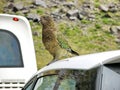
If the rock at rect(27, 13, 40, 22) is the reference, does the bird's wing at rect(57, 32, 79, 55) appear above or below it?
below

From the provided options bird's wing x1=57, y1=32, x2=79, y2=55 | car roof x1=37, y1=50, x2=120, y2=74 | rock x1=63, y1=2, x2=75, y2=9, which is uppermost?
rock x1=63, y1=2, x2=75, y2=9

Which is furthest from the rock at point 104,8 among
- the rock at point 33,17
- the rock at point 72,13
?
the rock at point 33,17

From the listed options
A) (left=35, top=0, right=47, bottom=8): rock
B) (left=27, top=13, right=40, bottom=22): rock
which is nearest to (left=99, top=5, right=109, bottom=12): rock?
(left=35, top=0, right=47, bottom=8): rock

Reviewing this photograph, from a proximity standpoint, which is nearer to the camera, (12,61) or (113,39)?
(12,61)

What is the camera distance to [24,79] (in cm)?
776

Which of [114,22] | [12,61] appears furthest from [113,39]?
[12,61]

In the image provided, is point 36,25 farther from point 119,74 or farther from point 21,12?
point 119,74

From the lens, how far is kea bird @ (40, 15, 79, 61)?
1648 cm

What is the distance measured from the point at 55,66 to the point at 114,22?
587 inches

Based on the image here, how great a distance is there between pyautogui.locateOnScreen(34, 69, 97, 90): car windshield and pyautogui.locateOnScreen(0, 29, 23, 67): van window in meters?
3.09

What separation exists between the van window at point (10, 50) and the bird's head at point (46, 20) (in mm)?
9352

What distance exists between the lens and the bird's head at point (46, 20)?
17641mm

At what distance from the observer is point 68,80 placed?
4.20 meters

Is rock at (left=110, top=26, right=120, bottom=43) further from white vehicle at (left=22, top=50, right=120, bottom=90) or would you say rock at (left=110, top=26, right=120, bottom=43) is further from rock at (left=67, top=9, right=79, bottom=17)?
white vehicle at (left=22, top=50, right=120, bottom=90)
